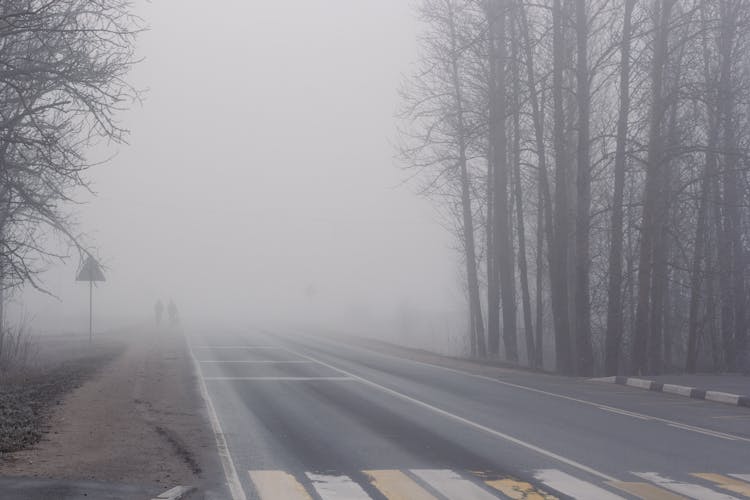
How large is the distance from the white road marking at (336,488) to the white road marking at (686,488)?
10.1 ft

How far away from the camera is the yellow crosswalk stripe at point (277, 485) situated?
860 centimetres

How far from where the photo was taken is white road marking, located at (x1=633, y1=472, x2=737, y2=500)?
869cm

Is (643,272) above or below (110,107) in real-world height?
below

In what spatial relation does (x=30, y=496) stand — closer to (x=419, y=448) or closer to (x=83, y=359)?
(x=419, y=448)

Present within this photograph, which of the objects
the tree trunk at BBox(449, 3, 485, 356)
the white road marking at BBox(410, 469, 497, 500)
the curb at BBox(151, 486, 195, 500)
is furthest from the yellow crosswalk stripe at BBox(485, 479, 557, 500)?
the tree trunk at BBox(449, 3, 485, 356)

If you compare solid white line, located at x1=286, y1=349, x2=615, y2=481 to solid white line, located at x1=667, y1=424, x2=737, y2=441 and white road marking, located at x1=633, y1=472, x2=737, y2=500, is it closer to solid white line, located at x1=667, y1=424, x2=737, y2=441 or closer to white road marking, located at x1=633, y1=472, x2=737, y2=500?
white road marking, located at x1=633, y1=472, x2=737, y2=500

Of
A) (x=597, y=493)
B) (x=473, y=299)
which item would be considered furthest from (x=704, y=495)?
(x=473, y=299)

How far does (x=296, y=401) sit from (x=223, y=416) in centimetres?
249

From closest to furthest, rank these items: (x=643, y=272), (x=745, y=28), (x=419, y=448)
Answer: (x=419, y=448)
(x=643, y=272)
(x=745, y=28)

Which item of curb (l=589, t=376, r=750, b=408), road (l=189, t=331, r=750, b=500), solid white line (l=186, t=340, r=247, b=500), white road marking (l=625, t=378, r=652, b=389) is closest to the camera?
solid white line (l=186, t=340, r=247, b=500)

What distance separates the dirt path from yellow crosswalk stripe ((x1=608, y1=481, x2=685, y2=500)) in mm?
4089

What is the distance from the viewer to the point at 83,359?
28.0m

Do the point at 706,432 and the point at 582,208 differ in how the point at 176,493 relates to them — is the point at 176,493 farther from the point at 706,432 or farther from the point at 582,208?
the point at 582,208

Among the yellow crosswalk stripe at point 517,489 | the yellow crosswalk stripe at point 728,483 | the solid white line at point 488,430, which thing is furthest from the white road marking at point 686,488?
the yellow crosswalk stripe at point 517,489
